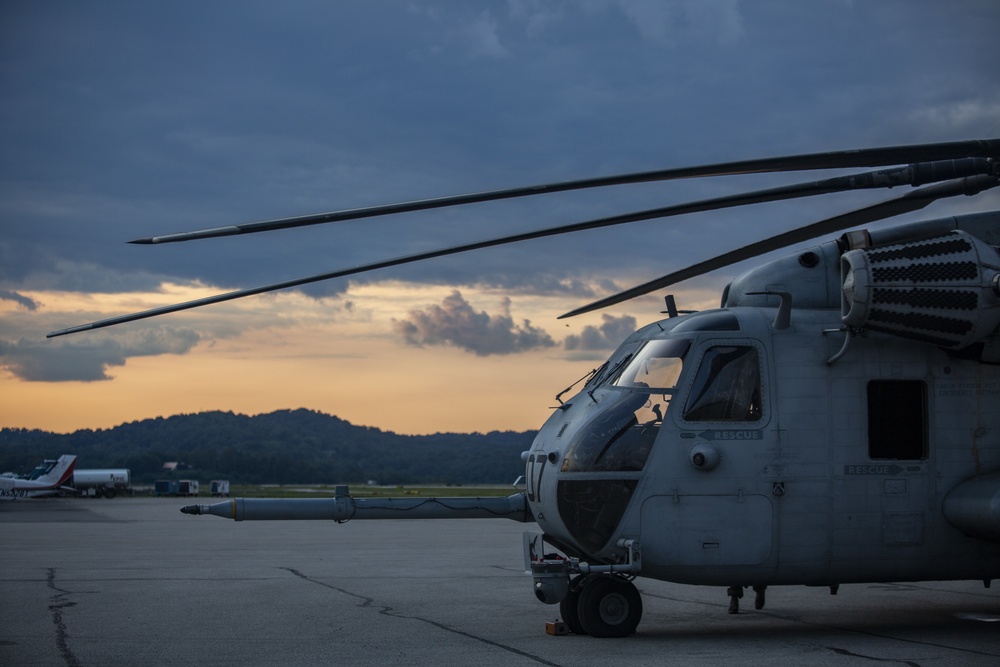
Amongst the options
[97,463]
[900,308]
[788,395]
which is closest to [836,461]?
[788,395]

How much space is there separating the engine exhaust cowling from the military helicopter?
0.6 inches

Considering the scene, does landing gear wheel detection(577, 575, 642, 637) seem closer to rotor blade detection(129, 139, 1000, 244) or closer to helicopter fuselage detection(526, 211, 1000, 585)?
helicopter fuselage detection(526, 211, 1000, 585)

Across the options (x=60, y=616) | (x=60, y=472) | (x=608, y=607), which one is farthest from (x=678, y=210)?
(x=60, y=472)

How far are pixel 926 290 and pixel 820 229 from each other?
117 centimetres

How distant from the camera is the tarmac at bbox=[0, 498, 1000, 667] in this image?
9.17 meters

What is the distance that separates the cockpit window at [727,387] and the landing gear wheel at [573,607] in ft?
6.52

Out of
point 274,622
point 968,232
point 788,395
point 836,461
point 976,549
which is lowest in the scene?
point 274,622

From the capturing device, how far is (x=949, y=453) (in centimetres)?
1058

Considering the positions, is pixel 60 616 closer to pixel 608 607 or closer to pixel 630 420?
pixel 608 607

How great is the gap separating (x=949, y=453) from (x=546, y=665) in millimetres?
4848

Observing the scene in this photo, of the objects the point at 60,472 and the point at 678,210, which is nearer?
the point at 678,210

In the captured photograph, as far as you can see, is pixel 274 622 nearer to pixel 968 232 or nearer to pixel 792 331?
pixel 792 331

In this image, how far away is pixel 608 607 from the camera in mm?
10188

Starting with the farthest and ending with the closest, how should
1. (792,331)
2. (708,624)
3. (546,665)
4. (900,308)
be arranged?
(708,624) < (792,331) < (900,308) < (546,665)
